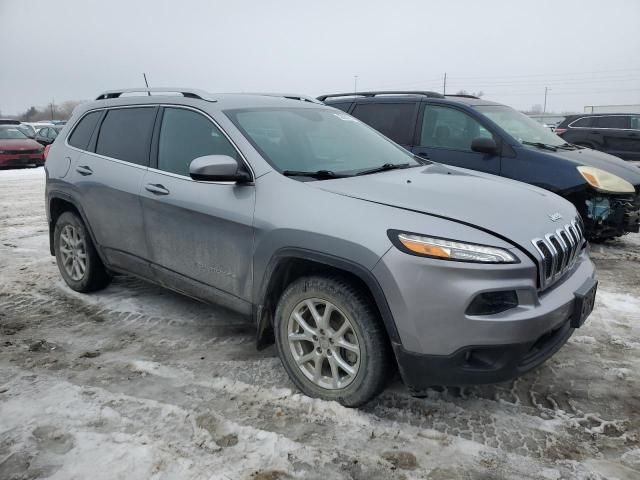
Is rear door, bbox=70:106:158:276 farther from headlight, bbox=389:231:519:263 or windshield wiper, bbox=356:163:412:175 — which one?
headlight, bbox=389:231:519:263

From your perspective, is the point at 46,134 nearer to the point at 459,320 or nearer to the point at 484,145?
the point at 484,145

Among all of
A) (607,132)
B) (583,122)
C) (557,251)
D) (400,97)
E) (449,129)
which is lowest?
(557,251)

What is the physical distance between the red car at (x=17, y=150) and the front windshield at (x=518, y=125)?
14698 mm

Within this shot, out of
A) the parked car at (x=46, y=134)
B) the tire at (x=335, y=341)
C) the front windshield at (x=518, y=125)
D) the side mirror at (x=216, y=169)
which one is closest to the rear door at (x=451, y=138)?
the front windshield at (x=518, y=125)

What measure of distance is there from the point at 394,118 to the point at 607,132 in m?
9.03

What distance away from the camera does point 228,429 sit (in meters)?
2.65

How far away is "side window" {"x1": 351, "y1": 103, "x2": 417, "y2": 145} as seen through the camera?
648 cm

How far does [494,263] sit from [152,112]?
2761mm

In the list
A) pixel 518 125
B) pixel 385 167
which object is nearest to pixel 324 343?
pixel 385 167

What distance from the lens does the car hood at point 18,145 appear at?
15749mm

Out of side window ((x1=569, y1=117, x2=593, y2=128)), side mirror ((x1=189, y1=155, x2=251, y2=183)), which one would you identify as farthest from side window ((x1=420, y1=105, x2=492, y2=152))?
side window ((x1=569, y1=117, x2=593, y2=128))

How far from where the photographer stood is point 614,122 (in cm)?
1311

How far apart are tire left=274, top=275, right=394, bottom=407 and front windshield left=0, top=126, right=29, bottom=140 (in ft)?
55.9

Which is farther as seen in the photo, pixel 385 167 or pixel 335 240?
pixel 385 167
